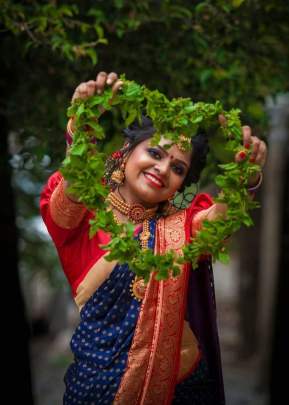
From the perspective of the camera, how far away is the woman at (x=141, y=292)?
3070 mm

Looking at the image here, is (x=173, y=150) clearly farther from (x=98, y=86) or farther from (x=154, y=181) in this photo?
(x=98, y=86)

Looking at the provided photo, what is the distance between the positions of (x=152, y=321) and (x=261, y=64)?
8.05ft

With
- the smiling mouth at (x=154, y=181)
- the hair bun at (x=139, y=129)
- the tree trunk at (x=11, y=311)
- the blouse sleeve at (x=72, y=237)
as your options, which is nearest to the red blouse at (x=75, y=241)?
the blouse sleeve at (x=72, y=237)

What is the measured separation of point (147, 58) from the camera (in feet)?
15.6

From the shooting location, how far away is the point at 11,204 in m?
5.12

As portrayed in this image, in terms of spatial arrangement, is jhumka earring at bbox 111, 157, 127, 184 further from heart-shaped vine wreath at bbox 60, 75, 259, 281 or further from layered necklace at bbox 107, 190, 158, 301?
heart-shaped vine wreath at bbox 60, 75, 259, 281

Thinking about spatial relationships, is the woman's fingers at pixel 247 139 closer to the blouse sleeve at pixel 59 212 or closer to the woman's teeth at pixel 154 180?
the woman's teeth at pixel 154 180

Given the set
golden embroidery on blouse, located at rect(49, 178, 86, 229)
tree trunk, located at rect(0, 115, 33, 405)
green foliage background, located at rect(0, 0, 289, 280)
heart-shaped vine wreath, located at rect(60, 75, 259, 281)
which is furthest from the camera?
tree trunk, located at rect(0, 115, 33, 405)

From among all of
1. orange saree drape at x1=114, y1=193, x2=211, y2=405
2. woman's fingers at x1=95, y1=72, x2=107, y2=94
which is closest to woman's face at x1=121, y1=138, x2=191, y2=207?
orange saree drape at x1=114, y1=193, x2=211, y2=405

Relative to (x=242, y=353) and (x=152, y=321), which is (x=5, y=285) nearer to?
(x=152, y=321)

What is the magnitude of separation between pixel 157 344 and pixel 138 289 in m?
0.25

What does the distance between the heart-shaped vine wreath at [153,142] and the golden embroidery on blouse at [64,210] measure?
0.51ft

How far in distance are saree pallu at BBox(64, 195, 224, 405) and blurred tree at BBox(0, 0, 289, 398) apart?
1452 millimetres

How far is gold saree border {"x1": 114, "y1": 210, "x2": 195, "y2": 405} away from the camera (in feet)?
10.0
